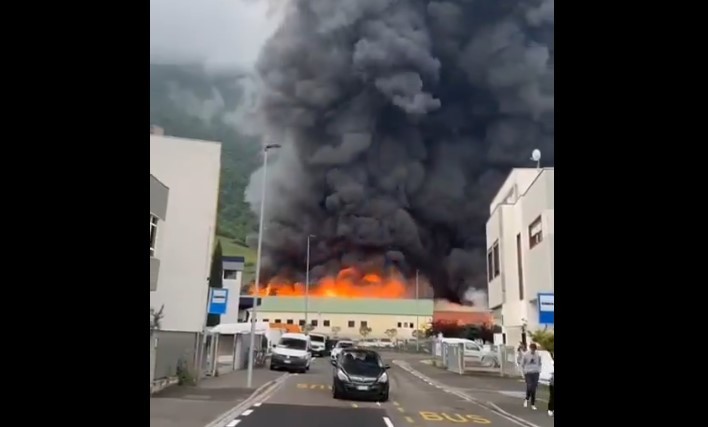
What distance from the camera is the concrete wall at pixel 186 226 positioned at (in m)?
3.52

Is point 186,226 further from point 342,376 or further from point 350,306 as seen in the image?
point 342,376

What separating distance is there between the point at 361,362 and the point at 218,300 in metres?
1.05

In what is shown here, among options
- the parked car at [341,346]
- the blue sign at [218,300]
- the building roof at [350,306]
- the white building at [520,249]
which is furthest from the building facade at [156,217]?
the white building at [520,249]

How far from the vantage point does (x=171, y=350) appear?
386 centimetres

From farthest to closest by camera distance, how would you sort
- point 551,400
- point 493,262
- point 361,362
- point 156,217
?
point 493,262 < point 361,362 < point 551,400 < point 156,217

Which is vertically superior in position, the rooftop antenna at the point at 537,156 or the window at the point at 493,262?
the rooftop antenna at the point at 537,156

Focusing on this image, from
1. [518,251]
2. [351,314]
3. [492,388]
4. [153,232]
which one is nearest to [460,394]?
[492,388]

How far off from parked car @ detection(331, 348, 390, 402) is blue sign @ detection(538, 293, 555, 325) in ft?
A: 3.51

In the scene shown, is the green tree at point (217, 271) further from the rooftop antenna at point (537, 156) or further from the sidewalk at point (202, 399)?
the rooftop antenna at point (537, 156)

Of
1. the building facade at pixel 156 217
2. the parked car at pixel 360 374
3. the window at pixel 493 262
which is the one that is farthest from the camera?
the window at pixel 493 262
